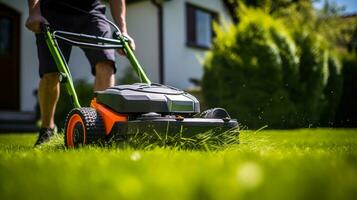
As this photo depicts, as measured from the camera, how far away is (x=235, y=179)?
49.6 inches

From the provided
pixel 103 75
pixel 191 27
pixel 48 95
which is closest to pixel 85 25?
pixel 103 75

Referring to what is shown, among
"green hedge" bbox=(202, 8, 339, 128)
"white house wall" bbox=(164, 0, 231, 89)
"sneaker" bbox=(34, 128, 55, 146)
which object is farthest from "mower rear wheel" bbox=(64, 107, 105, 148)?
"white house wall" bbox=(164, 0, 231, 89)

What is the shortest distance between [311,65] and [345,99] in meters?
1.70

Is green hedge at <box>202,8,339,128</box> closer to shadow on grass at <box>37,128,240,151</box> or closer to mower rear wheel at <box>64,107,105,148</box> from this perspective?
shadow on grass at <box>37,128,240,151</box>

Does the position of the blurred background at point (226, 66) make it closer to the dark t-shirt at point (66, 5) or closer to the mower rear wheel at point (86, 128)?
the dark t-shirt at point (66, 5)

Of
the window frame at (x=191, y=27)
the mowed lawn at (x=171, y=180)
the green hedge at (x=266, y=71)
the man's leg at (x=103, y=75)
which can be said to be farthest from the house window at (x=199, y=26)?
the mowed lawn at (x=171, y=180)

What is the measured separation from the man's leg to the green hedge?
168 inches

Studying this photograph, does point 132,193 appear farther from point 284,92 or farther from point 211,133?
point 284,92

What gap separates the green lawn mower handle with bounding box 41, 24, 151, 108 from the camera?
3373 millimetres

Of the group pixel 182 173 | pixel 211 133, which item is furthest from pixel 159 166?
pixel 211 133

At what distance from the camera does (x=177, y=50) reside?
12.5 metres

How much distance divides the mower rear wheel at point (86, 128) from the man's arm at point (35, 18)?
921mm

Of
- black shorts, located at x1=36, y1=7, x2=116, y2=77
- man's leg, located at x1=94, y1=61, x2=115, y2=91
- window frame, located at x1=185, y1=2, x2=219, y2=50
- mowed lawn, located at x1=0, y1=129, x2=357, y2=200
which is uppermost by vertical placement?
window frame, located at x1=185, y1=2, x2=219, y2=50

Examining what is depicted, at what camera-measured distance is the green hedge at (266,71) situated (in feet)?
27.1
